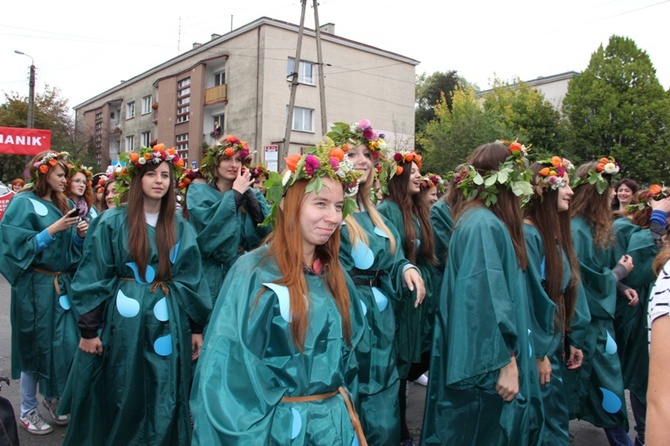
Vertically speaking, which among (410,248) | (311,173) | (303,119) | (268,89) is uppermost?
(268,89)

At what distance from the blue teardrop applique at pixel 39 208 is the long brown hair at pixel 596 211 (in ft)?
15.5

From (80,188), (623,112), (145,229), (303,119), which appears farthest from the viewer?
(623,112)

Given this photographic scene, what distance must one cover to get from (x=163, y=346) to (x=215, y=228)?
52.3 inches

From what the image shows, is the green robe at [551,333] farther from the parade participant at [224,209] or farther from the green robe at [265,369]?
the parade participant at [224,209]

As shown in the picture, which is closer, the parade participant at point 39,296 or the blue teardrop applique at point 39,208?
the parade participant at point 39,296

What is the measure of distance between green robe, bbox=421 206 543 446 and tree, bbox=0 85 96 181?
30.6m

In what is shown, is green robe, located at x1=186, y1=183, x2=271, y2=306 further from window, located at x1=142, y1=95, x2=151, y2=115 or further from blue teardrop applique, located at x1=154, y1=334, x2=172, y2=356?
window, located at x1=142, y1=95, x2=151, y2=115

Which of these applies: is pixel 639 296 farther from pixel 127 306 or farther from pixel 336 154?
pixel 127 306

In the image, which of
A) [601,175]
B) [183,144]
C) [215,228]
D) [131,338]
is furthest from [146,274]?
[183,144]

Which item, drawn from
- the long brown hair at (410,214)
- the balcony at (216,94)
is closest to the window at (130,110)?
the balcony at (216,94)

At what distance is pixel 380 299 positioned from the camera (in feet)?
11.2

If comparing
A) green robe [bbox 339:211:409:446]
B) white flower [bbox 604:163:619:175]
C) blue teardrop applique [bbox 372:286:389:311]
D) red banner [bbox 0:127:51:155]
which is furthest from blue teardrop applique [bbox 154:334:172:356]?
red banner [bbox 0:127:51:155]

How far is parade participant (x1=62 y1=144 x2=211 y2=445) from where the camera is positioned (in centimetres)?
348

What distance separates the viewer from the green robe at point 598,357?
405 cm
